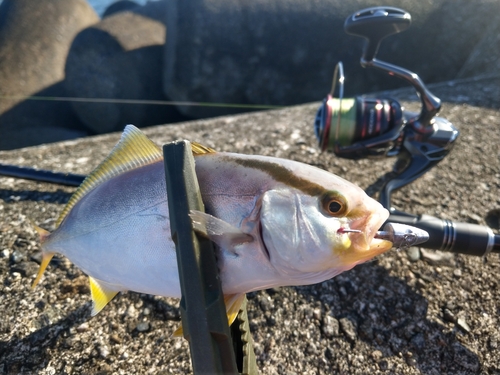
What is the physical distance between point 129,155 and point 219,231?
1.36 ft

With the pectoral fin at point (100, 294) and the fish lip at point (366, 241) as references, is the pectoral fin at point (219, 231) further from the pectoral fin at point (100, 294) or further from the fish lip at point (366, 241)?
the pectoral fin at point (100, 294)

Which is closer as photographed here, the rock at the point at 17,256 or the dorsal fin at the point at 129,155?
the dorsal fin at the point at 129,155

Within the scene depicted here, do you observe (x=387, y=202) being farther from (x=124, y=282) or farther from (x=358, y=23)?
(x=124, y=282)

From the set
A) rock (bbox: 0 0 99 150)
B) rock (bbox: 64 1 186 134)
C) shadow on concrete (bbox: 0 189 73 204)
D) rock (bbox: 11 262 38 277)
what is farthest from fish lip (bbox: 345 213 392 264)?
rock (bbox: 0 0 99 150)

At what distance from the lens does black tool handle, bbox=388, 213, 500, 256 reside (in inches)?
52.2

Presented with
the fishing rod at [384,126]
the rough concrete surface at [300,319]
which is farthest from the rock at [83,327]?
the fishing rod at [384,126]

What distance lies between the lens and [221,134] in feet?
8.38

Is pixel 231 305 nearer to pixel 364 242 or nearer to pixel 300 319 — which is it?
pixel 364 242

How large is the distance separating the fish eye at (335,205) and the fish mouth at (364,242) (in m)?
0.04

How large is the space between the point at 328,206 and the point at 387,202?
0.85m

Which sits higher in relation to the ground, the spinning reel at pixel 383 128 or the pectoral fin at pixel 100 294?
the spinning reel at pixel 383 128

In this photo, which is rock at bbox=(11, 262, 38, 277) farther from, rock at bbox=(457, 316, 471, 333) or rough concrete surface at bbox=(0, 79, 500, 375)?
rock at bbox=(457, 316, 471, 333)

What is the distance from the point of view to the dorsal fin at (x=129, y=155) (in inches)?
40.7

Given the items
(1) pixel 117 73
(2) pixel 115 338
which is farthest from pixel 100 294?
(1) pixel 117 73
